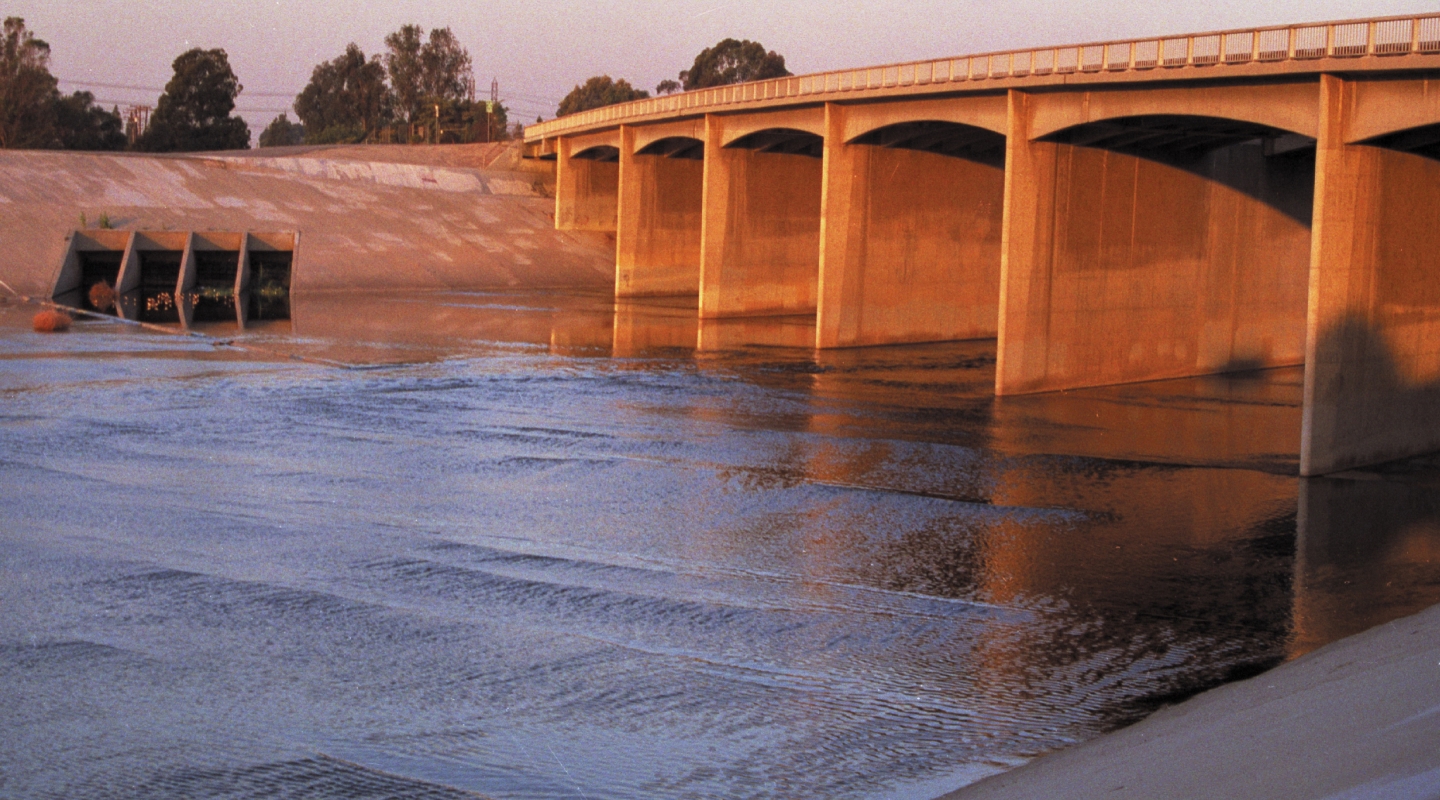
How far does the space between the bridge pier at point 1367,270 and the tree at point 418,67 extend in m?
120

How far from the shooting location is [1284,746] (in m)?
8.30

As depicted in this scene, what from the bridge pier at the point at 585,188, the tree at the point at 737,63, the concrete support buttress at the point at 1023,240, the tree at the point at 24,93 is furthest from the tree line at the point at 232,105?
the concrete support buttress at the point at 1023,240

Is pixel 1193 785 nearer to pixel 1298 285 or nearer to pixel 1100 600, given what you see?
pixel 1100 600

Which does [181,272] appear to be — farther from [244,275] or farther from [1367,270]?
[1367,270]

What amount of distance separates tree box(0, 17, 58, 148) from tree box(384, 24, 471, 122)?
3991 centimetres

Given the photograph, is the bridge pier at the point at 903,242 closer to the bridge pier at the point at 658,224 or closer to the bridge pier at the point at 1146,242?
the bridge pier at the point at 1146,242

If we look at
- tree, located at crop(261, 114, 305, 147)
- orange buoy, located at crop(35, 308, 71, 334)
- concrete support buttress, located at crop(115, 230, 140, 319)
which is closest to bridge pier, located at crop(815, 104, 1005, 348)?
orange buoy, located at crop(35, 308, 71, 334)

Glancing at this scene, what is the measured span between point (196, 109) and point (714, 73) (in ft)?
184

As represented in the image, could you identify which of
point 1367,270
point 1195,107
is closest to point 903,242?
point 1195,107

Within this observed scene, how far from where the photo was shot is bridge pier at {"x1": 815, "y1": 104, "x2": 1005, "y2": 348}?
41.8 metres

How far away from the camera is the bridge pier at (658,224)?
62.1 metres

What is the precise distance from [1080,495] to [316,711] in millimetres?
14018

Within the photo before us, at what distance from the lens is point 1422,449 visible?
87.0ft

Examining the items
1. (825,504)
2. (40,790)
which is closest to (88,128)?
(825,504)
